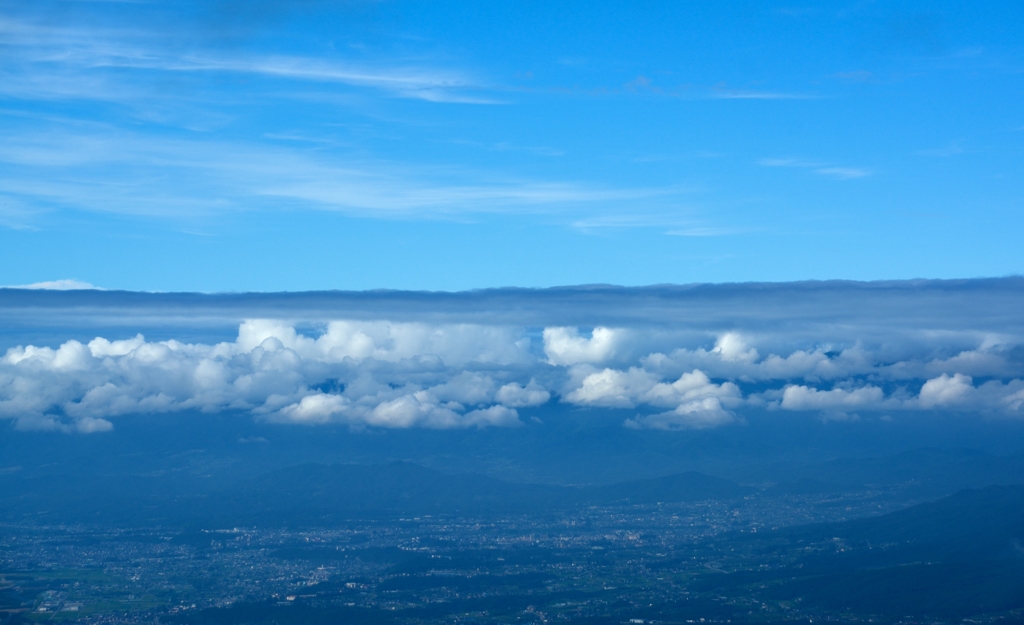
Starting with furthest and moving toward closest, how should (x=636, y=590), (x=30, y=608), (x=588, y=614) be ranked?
(x=636, y=590), (x=588, y=614), (x=30, y=608)

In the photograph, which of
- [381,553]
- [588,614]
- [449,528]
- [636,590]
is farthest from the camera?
[449,528]

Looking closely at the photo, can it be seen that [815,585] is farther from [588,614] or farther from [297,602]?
[297,602]

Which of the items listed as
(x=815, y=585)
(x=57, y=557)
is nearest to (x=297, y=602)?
(x=57, y=557)

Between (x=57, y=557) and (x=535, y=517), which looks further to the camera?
(x=535, y=517)

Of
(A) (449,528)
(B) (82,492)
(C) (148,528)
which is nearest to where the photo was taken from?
(C) (148,528)

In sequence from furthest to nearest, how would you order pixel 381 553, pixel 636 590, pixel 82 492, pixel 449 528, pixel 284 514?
pixel 82 492
pixel 284 514
pixel 449 528
pixel 381 553
pixel 636 590

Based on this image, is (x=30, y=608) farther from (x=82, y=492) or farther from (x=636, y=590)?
(x=82, y=492)

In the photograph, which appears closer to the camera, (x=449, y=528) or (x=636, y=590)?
(x=636, y=590)

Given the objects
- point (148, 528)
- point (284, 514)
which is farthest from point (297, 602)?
point (284, 514)
